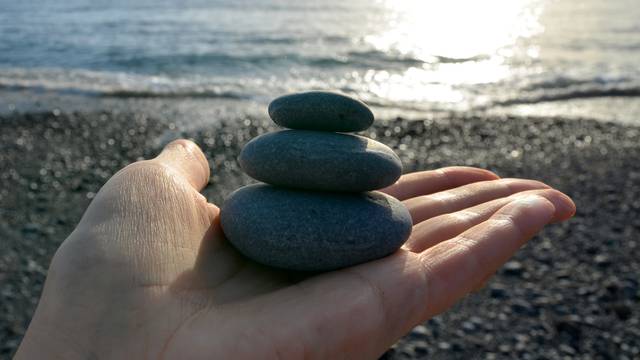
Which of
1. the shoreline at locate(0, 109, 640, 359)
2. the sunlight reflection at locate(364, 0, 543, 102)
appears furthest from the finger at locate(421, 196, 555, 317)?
the sunlight reflection at locate(364, 0, 543, 102)

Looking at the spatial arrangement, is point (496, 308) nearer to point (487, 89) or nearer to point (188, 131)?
point (188, 131)

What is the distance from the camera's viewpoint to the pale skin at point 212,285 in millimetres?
1849

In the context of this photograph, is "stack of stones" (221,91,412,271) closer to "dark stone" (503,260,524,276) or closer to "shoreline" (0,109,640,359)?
"shoreline" (0,109,640,359)

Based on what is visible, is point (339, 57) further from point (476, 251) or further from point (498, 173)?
point (476, 251)

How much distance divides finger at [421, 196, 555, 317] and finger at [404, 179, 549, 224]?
34cm

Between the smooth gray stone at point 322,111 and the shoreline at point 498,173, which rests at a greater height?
the smooth gray stone at point 322,111

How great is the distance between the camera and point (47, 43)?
17375 mm

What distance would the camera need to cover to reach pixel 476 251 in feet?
7.64

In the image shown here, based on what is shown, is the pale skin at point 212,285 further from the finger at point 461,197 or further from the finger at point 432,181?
the finger at point 432,181

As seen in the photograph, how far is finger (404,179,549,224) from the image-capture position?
2.90m

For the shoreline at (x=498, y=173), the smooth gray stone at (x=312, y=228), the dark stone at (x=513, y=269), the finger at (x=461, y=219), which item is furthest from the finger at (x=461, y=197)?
the dark stone at (x=513, y=269)

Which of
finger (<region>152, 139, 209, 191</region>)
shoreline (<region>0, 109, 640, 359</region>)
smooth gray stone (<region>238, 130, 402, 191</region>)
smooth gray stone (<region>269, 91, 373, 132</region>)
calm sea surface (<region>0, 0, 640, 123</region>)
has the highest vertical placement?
smooth gray stone (<region>269, 91, 373, 132</region>)

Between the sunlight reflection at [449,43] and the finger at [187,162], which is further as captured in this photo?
the sunlight reflection at [449,43]

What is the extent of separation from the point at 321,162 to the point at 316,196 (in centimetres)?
16
